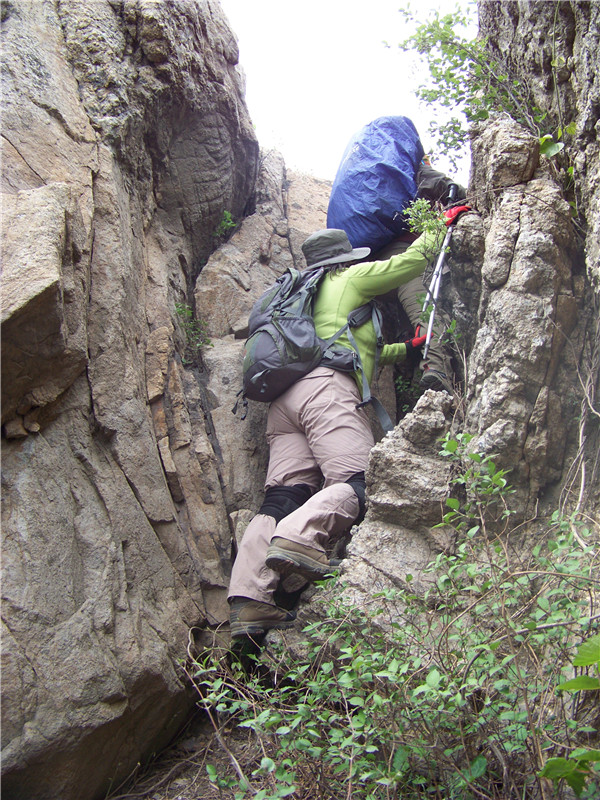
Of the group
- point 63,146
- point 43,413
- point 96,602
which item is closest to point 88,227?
point 63,146

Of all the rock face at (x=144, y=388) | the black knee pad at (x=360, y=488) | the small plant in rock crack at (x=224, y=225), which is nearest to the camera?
the rock face at (x=144, y=388)

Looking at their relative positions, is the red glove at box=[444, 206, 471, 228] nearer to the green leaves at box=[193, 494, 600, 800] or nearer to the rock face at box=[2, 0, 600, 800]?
the rock face at box=[2, 0, 600, 800]

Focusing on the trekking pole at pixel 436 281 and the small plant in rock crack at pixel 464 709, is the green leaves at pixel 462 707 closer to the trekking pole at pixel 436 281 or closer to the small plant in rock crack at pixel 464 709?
the small plant in rock crack at pixel 464 709

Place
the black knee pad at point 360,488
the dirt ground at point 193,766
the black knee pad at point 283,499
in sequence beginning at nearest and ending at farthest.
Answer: the dirt ground at point 193,766 < the black knee pad at point 360,488 < the black knee pad at point 283,499

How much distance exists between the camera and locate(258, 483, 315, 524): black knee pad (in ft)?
15.1

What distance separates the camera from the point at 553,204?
4035 millimetres

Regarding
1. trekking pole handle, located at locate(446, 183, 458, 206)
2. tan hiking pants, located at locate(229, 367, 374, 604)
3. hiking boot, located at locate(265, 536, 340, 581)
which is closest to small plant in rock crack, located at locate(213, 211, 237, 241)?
trekking pole handle, located at locate(446, 183, 458, 206)

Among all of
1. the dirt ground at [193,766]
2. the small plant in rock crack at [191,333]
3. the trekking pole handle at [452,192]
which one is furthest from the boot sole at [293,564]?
the trekking pole handle at [452,192]

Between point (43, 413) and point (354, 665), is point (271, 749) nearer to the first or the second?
point (354, 665)

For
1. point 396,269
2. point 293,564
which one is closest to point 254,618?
point 293,564

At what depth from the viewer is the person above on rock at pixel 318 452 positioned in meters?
4.13

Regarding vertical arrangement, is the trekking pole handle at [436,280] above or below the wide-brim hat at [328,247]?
below

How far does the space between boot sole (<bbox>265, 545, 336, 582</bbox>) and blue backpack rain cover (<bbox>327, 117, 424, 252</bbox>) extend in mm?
3499

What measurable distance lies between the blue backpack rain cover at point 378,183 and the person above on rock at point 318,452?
64cm
